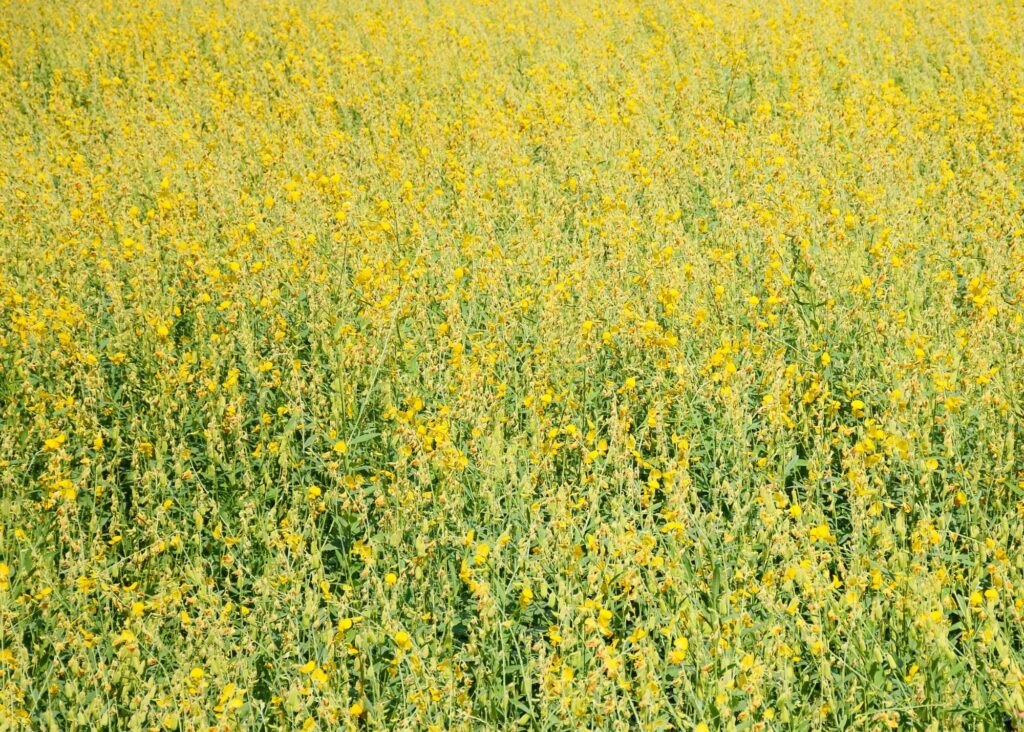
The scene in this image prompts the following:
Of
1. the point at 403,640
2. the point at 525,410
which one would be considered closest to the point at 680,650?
the point at 403,640

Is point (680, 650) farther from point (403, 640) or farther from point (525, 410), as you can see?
point (525, 410)

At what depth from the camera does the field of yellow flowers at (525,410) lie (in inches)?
97.5

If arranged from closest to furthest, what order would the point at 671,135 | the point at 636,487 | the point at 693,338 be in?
the point at 636,487 → the point at 693,338 → the point at 671,135

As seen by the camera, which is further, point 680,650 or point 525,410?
point 525,410

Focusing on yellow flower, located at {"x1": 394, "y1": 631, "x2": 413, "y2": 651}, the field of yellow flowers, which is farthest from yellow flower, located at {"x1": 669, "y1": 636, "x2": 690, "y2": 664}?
yellow flower, located at {"x1": 394, "y1": 631, "x2": 413, "y2": 651}

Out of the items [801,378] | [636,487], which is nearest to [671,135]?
[801,378]

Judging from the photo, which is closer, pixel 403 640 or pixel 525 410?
pixel 403 640

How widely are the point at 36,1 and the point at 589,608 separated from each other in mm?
10646

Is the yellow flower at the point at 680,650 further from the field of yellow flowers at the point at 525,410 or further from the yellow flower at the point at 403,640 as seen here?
the yellow flower at the point at 403,640

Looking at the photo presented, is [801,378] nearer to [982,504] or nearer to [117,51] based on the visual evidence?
[982,504]

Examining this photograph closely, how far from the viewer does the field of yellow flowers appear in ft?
8.13

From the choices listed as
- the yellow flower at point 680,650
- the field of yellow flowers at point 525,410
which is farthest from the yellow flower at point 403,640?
the yellow flower at point 680,650

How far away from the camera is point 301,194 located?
198 inches

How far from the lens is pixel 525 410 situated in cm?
367
